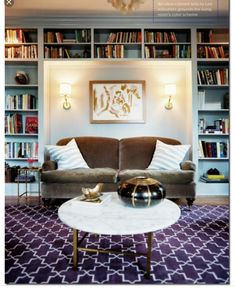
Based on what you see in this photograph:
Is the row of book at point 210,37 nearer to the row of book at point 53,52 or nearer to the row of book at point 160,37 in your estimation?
the row of book at point 160,37

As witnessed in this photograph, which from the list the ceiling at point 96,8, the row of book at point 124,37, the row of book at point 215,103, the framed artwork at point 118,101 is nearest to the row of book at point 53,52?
the ceiling at point 96,8

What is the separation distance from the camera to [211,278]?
156 centimetres

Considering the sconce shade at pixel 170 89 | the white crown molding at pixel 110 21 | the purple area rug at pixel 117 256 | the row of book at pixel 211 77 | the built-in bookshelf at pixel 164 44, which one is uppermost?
the white crown molding at pixel 110 21

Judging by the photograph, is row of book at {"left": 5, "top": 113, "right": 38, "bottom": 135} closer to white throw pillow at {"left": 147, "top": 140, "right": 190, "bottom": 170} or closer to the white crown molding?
the white crown molding

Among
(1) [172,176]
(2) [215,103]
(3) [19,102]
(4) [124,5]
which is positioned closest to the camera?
(4) [124,5]

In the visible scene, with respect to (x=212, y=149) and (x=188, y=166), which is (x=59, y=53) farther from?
(x=212, y=149)

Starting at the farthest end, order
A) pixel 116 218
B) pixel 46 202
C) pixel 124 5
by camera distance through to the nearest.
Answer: pixel 46 202 → pixel 124 5 → pixel 116 218

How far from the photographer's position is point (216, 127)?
3.74 metres

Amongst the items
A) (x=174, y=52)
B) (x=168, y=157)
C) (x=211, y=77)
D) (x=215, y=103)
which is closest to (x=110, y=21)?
(x=174, y=52)

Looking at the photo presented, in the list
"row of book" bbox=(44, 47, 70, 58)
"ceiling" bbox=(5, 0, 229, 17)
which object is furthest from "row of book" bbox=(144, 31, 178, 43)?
"row of book" bbox=(44, 47, 70, 58)

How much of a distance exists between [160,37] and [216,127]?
163 cm

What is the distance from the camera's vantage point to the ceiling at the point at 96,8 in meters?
3.21

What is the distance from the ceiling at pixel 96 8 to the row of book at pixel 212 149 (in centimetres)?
179
